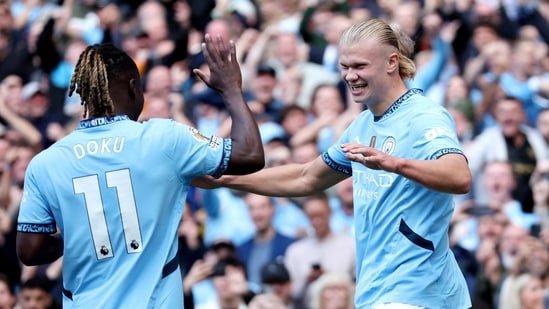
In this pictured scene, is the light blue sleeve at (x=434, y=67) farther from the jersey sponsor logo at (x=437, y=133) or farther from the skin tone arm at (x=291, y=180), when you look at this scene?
the jersey sponsor logo at (x=437, y=133)

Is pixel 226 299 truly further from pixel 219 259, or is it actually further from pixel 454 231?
pixel 454 231

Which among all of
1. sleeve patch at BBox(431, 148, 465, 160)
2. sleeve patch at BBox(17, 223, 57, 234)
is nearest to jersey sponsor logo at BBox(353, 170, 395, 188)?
sleeve patch at BBox(431, 148, 465, 160)

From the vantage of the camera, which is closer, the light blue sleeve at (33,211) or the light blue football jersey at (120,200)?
the light blue football jersey at (120,200)

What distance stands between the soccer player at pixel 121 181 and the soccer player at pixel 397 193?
23.9 inches

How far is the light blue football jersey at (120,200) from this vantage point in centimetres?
574

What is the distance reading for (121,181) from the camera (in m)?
5.73

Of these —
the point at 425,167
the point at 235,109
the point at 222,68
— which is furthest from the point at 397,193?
the point at 222,68

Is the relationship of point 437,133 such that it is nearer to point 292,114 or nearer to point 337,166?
point 337,166

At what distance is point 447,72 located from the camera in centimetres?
1355

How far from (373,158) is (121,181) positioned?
112 centimetres

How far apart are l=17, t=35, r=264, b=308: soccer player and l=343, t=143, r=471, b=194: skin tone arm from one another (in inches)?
20.0

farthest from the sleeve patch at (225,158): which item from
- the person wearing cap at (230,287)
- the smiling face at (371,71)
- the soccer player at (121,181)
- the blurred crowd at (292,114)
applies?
the person wearing cap at (230,287)

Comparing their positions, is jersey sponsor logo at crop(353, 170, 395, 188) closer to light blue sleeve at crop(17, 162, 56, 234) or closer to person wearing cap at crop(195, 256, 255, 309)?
light blue sleeve at crop(17, 162, 56, 234)

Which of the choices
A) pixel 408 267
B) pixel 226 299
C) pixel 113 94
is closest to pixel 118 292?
pixel 113 94
